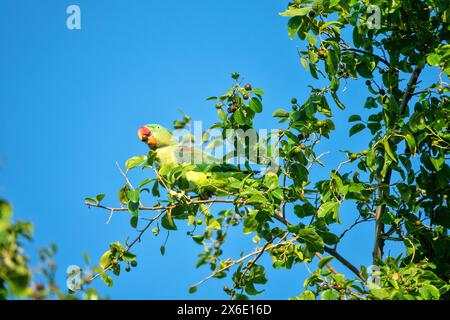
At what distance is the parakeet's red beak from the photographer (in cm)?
577

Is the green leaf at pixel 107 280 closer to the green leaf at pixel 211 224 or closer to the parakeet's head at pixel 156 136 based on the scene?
the green leaf at pixel 211 224

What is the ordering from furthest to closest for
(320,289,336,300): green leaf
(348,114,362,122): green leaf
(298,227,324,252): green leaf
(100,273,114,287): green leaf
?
(348,114,362,122): green leaf, (100,273,114,287): green leaf, (298,227,324,252): green leaf, (320,289,336,300): green leaf

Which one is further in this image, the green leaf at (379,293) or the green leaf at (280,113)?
the green leaf at (280,113)

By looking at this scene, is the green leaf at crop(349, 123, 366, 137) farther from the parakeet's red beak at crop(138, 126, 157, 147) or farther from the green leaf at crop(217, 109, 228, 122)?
the parakeet's red beak at crop(138, 126, 157, 147)

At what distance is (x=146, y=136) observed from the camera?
586cm

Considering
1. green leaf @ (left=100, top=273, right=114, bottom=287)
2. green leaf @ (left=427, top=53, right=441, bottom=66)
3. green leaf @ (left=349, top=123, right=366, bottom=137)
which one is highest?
green leaf @ (left=427, top=53, right=441, bottom=66)

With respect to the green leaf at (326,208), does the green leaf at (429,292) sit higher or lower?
lower

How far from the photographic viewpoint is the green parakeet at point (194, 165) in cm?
425

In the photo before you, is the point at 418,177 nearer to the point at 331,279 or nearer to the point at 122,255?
the point at 331,279

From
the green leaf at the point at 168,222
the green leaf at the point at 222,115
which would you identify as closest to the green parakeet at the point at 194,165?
the green leaf at the point at 168,222

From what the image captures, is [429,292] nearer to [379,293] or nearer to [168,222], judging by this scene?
[379,293]

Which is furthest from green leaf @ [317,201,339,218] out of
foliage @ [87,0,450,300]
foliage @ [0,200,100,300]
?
foliage @ [0,200,100,300]

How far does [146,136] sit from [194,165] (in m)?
1.84
